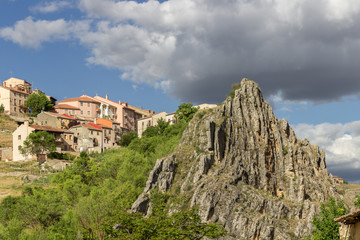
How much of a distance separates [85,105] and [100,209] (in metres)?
109

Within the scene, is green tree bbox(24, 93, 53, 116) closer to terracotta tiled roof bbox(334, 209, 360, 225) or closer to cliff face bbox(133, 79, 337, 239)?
cliff face bbox(133, 79, 337, 239)

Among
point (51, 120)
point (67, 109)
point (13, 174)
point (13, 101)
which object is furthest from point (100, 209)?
point (13, 101)

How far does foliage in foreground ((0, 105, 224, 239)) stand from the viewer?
4334cm

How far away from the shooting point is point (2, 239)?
55.4 meters

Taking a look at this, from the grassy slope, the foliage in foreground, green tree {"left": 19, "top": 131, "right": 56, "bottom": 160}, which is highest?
the grassy slope

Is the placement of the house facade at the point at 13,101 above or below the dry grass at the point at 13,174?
above

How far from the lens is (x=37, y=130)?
133 meters

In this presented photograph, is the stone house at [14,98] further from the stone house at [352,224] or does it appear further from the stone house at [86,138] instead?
the stone house at [352,224]

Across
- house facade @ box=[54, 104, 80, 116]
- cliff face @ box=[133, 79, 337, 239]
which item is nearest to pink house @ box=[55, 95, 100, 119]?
house facade @ box=[54, 104, 80, 116]

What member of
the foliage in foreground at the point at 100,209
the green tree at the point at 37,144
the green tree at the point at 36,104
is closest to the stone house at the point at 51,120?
the green tree at the point at 36,104

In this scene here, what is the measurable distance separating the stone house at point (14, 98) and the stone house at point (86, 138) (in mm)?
33922

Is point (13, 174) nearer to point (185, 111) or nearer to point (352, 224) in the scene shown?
point (185, 111)

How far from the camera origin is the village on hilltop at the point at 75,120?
136663 mm

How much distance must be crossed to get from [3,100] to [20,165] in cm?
5546
